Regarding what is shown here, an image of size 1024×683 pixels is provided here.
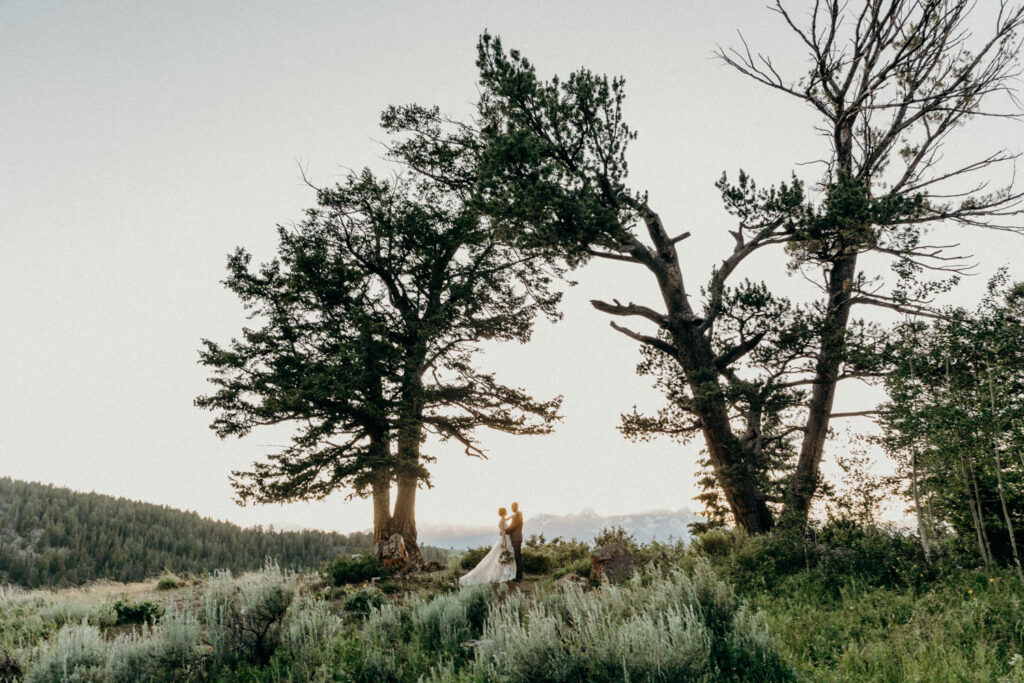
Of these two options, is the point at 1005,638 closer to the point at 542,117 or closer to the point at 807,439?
the point at 807,439

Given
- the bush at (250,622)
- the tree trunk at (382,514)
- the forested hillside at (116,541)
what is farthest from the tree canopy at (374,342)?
the forested hillside at (116,541)

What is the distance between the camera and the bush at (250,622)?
19.6 feet

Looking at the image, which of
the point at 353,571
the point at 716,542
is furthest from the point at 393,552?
the point at 716,542

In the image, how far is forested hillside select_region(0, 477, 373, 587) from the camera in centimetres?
4528

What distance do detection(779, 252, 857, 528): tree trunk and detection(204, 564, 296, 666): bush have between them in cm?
922

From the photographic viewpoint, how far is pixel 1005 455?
795 cm

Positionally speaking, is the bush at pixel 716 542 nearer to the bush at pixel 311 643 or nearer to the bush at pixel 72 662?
the bush at pixel 311 643

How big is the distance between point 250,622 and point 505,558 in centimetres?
717

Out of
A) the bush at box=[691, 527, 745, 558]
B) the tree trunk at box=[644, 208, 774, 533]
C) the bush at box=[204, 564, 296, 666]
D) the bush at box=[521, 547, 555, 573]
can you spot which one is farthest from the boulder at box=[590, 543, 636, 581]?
the bush at box=[204, 564, 296, 666]

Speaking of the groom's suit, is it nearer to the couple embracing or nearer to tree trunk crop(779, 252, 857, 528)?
the couple embracing

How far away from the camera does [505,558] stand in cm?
1241

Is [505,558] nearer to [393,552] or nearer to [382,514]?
[393,552]

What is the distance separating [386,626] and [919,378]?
403 inches

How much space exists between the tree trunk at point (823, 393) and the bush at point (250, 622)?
9.22 metres
